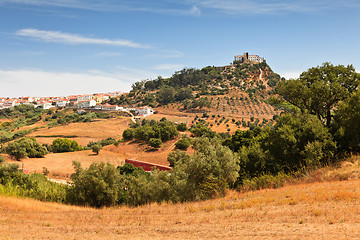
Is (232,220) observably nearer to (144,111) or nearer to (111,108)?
(144,111)

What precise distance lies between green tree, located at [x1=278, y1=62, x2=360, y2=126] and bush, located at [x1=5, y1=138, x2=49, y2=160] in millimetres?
43459

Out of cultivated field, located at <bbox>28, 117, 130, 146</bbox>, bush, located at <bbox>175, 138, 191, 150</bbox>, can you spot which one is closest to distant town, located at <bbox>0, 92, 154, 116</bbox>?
cultivated field, located at <bbox>28, 117, 130, 146</bbox>

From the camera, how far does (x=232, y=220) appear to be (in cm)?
1043

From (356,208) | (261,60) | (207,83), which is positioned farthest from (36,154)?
(261,60)

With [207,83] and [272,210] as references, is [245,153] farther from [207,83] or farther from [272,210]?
[207,83]

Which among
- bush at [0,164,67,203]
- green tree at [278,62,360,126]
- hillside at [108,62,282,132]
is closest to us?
bush at [0,164,67,203]

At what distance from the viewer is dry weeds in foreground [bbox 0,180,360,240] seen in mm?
8805

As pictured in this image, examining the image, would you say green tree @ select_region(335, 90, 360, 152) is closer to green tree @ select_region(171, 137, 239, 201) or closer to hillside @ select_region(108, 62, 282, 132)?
green tree @ select_region(171, 137, 239, 201)

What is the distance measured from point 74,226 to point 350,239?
9.85 meters

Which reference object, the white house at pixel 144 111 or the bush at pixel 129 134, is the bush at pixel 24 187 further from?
the white house at pixel 144 111

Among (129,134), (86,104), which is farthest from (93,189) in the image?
(86,104)

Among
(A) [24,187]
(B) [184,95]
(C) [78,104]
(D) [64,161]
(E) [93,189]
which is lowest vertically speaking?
(D) [64,161]

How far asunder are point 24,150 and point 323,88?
46.7m

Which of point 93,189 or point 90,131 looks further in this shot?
point 90,131
